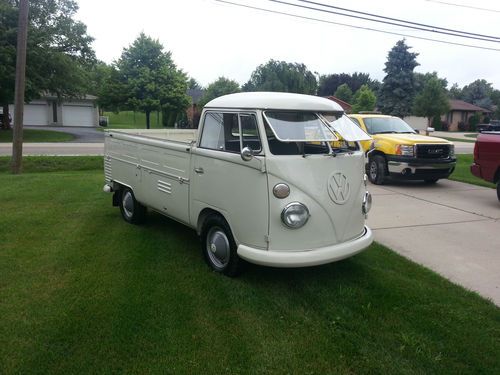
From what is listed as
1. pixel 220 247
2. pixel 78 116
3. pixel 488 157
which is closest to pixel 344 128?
pixel 220 247

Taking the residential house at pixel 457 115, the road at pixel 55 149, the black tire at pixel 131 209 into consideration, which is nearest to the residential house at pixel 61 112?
the road at pixel 55 149

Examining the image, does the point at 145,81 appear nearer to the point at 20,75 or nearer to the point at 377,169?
the point at 20,75

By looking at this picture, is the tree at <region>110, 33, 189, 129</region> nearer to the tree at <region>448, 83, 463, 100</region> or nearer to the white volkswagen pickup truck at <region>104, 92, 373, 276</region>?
the white volkswagen pickup truck at <region>104, 92, 373, 276</region>

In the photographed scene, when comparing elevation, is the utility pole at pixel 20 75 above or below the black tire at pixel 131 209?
above

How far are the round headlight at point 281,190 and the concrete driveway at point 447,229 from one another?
2433mm

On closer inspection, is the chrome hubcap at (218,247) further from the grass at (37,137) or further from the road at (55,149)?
the grass at (37,137)

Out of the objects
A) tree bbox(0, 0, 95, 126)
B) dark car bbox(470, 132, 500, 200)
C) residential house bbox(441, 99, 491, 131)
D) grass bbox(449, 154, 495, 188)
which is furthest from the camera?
residential house bbox(441, 99, 491, 131)

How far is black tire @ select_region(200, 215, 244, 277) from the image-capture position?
14.9ft

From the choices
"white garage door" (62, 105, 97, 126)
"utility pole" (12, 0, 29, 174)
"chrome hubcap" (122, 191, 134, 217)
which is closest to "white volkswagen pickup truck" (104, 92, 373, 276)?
"chrome hubcap" (122, 191, 134, 217)

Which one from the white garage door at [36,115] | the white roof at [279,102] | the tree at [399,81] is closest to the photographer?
the white roof at [279,102]

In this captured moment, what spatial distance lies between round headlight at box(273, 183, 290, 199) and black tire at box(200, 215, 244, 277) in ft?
2.64

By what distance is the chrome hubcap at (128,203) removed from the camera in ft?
22.0

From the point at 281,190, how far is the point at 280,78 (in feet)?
197

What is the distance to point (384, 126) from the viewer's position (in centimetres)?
1209
